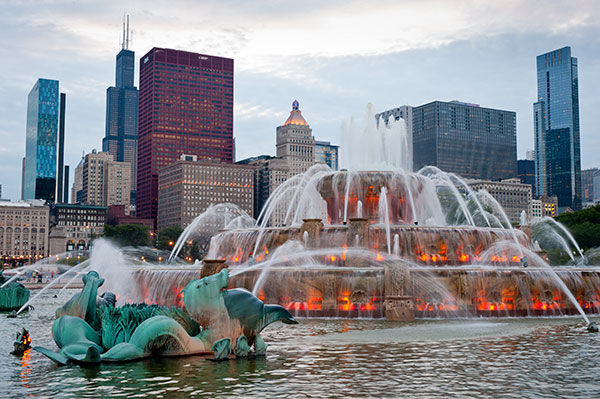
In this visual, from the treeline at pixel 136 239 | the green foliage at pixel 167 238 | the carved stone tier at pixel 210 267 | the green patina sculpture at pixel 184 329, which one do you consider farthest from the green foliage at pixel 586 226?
Answer: the green foliage at pixel 167 238

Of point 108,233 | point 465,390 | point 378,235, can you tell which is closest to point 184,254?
point 108,233

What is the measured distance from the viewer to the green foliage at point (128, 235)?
151500 mm

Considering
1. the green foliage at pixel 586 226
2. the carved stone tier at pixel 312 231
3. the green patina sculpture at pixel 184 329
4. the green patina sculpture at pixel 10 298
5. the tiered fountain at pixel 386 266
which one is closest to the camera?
the green patina sculpture at pixel 184 329

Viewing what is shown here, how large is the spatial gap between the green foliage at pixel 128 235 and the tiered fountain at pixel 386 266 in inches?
4226

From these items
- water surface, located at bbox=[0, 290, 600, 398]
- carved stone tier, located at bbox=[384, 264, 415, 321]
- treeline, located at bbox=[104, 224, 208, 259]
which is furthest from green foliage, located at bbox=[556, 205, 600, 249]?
treeline, located at bbox=[104, 224, 208, 259]

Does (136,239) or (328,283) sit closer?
(328,283)

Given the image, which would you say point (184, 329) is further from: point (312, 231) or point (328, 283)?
point (312, 231)

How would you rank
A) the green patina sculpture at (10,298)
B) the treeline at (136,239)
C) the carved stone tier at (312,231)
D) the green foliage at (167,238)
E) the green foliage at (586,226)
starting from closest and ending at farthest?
1. the carved stone tier at (312,231)
2. the green patina sculpture at (10,298)
3. the green foliage at (586,226)
4. the treeline at (136,239)
5. the green foliage at (167,238)

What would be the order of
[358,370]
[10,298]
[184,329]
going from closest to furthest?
[358,370] → [184,329] → [10,298]

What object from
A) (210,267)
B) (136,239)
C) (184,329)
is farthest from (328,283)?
(136,239)

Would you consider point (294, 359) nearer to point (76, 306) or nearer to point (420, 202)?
point (76, 306)

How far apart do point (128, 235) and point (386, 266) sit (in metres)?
130

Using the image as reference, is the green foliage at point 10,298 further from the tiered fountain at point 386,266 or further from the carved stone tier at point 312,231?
the carved stone tier at point 312,231

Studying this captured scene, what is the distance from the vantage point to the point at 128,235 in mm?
153125
